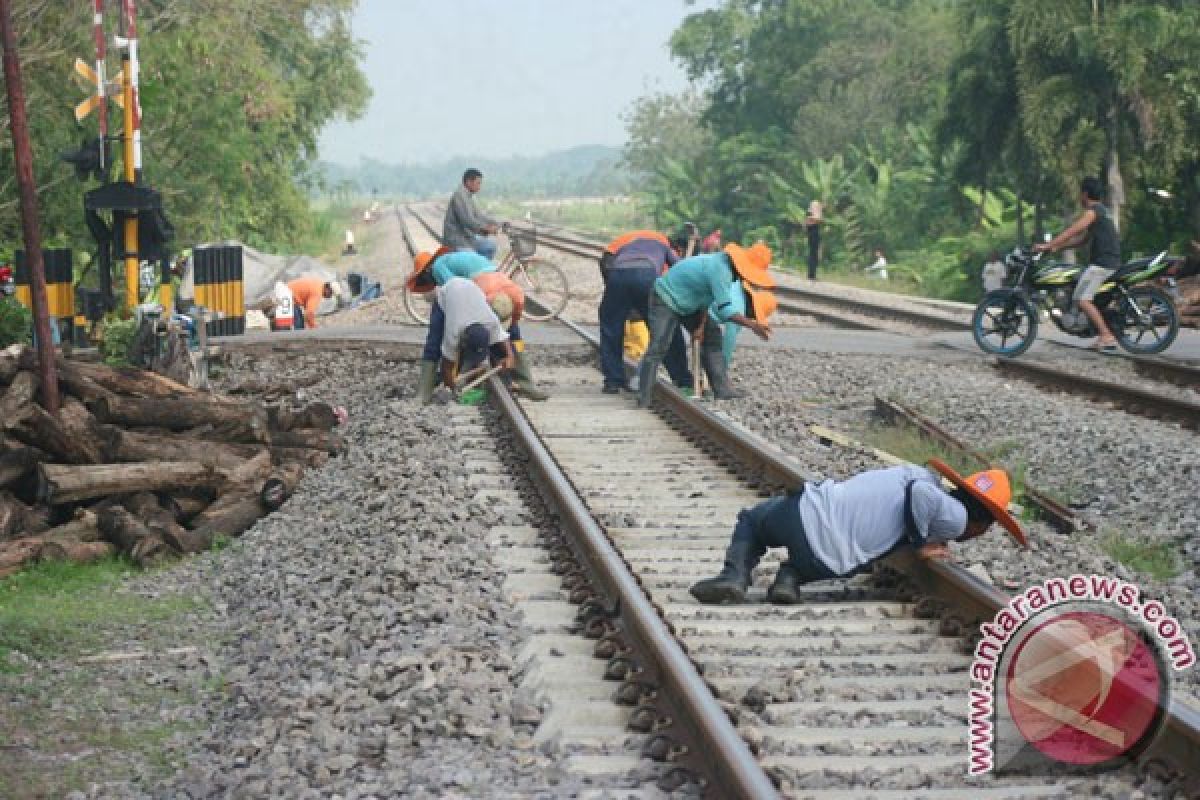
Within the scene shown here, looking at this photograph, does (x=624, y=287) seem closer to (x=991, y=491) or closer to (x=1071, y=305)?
(x=1071, y=305)

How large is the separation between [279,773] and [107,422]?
6617mm

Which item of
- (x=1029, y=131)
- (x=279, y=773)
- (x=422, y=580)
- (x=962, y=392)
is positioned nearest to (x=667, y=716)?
(x=279, y=773)

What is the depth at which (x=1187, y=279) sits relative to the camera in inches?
912

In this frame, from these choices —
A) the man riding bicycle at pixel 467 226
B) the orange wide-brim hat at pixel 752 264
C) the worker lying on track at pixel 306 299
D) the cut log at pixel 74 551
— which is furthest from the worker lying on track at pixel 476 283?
the worker lying on track at pixel 306 299

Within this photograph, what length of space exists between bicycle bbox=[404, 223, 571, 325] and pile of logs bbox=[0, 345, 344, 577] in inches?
337

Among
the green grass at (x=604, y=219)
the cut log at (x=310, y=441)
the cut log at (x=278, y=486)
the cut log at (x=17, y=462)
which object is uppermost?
the cut log at (x=17, y=462)

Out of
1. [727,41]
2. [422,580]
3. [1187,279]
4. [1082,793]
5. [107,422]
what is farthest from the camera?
[727,41]

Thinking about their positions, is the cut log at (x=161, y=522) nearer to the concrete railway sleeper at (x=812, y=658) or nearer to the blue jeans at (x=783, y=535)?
the concrete railway sleeper at (x=812, y=658)

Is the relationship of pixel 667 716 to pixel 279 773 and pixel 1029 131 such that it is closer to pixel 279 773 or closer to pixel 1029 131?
pixel 279 773

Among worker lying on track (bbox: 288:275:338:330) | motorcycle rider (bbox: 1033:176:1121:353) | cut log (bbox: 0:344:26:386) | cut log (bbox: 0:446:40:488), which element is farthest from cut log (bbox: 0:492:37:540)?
worker lying on track (bbox: 288:275:338:330)

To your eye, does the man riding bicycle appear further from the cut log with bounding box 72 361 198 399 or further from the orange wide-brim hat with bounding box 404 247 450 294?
the cut log with bounding box 72 361 198 399

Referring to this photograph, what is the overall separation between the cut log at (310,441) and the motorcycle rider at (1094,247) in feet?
27.1

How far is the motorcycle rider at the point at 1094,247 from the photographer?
1744 centimetres

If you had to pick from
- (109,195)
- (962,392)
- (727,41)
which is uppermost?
(727,41)
